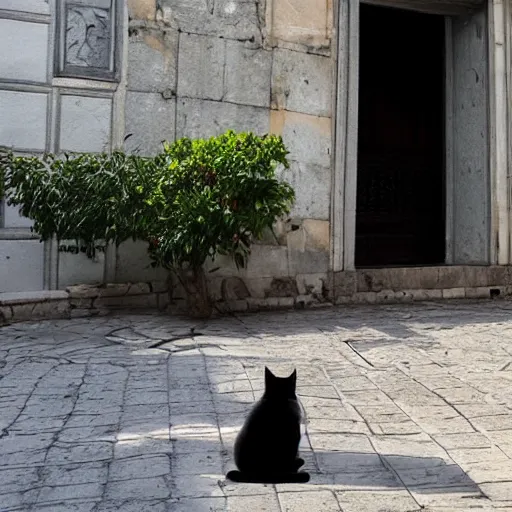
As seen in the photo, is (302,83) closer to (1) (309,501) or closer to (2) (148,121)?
(2) (148,121)

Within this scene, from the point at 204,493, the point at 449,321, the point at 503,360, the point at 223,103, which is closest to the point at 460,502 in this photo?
the point at 204,493

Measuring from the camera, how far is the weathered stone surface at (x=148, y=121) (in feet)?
19.0

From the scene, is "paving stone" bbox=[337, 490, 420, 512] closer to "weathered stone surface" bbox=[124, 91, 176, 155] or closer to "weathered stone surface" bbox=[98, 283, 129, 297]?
"weathered stone surface" bbox=[98, 283, 129, 297]

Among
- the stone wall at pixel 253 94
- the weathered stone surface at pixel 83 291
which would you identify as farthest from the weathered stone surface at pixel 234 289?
the weathered stone surface at pixel 83 291

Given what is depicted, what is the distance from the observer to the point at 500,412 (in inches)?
112

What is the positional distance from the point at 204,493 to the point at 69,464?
0.62 metres

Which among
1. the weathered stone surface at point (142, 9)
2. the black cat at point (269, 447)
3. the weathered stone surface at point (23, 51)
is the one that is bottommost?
the black cat at point (269, 447)

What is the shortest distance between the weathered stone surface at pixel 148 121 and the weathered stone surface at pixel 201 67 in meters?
0.24

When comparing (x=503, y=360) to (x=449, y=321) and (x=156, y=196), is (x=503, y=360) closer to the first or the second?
(x=449, y=321)

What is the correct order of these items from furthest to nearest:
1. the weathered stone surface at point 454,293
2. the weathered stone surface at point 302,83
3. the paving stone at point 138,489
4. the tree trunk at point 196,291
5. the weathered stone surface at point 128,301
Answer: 1. the weathered stone surface at point 454,293
2. the weathered stone surface at point 302,83
3. the weathered stone surface at point 128,301
4. the tree trunk at point 196,291
5. the paving stone at point 138,489

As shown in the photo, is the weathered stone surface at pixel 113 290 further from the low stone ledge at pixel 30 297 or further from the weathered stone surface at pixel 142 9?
the weathered stone surface at pixel 142 9

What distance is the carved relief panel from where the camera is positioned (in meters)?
5.62

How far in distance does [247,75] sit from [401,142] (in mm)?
3129

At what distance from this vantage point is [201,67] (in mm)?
6062
